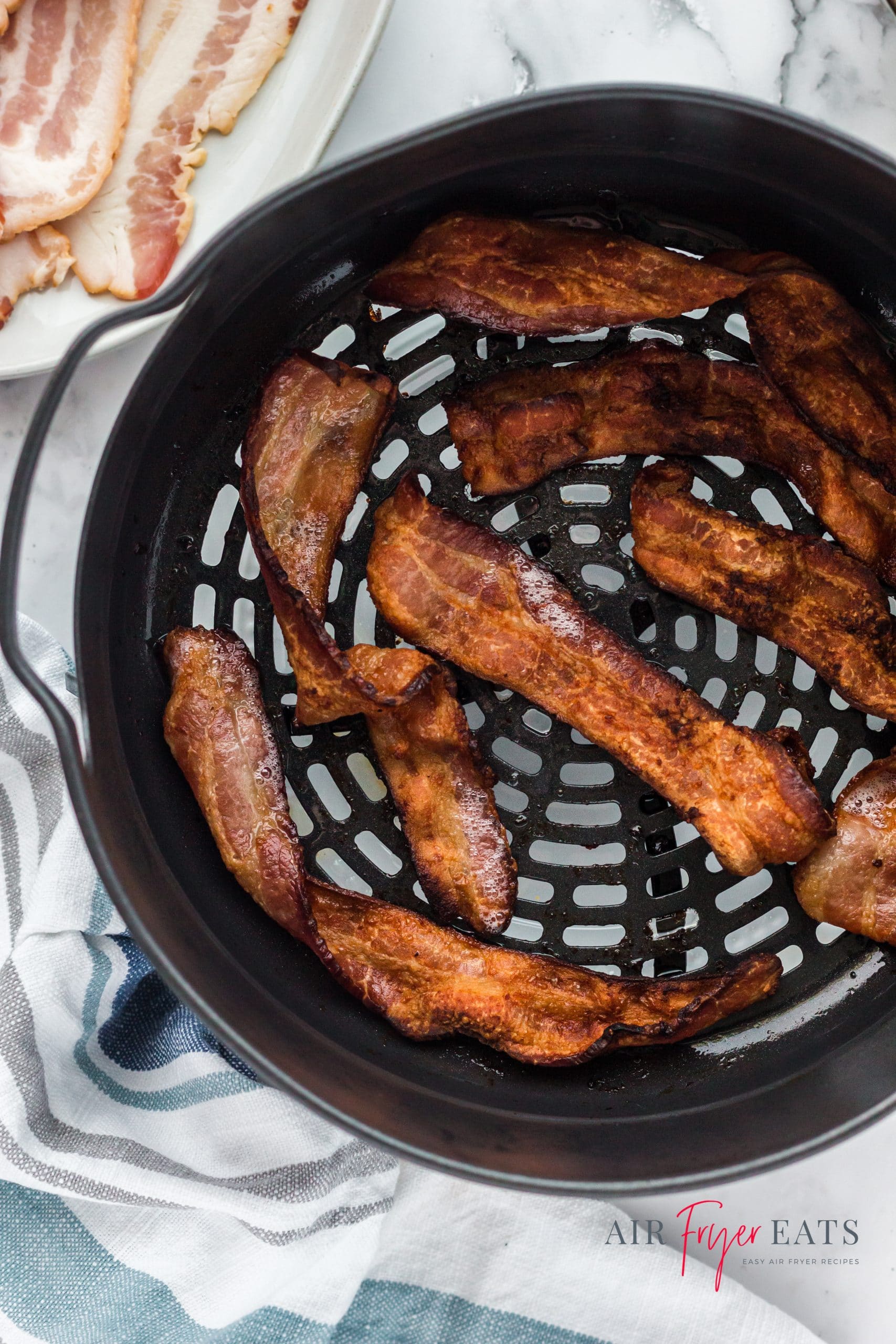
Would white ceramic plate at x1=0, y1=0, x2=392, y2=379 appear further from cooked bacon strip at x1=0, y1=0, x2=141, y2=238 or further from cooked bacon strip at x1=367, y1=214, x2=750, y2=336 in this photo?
cooked bacon strip at x1=367, y1=214, x2=750, y2=336

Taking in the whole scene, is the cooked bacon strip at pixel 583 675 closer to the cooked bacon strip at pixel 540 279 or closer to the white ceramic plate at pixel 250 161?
→ the cooked bacon strip at pixel 540 279

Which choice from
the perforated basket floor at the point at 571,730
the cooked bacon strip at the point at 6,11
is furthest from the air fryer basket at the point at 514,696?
the cooked bacon strip at the point at 6,11

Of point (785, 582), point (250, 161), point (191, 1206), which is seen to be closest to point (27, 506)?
point (250, 161)

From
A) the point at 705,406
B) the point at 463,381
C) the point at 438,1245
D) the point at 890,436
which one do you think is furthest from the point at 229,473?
the point at 438,1245

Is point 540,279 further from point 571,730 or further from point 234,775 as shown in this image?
point 234,775

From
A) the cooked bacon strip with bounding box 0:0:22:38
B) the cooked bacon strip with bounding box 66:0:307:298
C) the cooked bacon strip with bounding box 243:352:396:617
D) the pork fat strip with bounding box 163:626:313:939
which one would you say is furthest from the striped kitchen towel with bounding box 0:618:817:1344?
the cooked bacon strip with bounding box 0:0:22:38

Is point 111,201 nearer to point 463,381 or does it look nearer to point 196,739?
point 463,381
